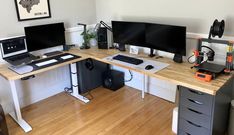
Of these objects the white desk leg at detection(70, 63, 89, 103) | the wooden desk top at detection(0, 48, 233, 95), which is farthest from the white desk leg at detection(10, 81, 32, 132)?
the white desk leg at detection(70, 63, 89, 103)

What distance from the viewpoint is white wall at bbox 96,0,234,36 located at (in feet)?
7.44

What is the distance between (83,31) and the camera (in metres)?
3.40

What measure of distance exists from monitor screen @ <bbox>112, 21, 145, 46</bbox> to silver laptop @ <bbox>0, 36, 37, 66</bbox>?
116cm

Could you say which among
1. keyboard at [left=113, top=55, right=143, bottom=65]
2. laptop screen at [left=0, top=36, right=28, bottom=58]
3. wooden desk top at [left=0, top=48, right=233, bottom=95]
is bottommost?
wooden desk top at [left=0, top=48, right=233, bottom=95]

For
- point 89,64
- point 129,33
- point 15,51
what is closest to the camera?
point 15,51

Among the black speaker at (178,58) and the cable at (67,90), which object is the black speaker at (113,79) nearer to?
the cable at (67,90)

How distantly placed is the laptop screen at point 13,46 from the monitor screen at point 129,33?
1.21m

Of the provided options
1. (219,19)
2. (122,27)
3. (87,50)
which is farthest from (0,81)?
(219,19)

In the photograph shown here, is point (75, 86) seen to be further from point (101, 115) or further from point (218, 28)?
point (218, 28)

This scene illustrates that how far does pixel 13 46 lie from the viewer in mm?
2625

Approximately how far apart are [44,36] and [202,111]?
2.14 meters

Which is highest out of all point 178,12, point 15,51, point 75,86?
point 178,12

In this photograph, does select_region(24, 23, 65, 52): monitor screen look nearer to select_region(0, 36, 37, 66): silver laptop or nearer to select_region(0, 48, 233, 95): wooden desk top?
select_region(0, 36, 37, 66): silver laptop

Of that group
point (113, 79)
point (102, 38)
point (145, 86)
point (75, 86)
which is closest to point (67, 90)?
point (75, 86)
